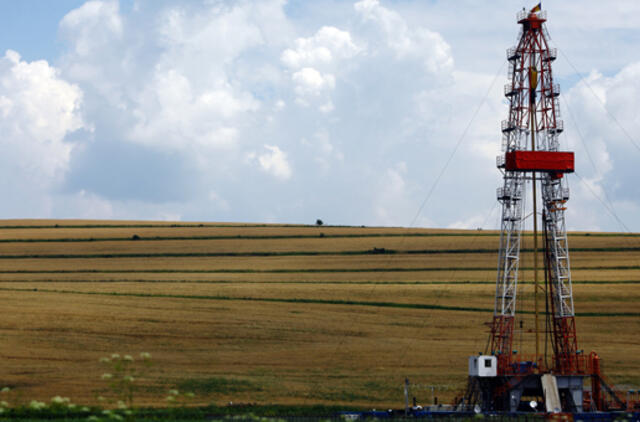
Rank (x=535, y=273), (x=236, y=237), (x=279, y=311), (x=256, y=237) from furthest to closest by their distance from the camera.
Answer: (x=256, y=237) < (x=236, y=237) < (x=279, y=311) < (x=535, y=273)

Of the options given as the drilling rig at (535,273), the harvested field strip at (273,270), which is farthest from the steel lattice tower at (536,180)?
the harvested field strip at (273,270)

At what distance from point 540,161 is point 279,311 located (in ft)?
100

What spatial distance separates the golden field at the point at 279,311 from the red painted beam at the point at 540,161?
13551 mm

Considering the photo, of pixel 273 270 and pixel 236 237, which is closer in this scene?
pixel 273 270

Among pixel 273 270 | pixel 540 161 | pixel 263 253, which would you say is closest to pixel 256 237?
pixel 263 253

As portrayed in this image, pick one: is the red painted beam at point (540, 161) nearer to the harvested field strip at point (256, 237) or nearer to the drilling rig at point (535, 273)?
the drilling rig at point (535, 273)

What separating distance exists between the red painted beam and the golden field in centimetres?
1355

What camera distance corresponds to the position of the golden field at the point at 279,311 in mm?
54188

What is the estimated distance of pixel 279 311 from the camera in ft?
249

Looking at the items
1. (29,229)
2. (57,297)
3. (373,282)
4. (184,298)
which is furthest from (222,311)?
(29,229)

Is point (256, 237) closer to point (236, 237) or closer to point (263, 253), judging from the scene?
point (236, 237)

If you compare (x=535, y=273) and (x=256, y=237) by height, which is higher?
(x=256, y=237)

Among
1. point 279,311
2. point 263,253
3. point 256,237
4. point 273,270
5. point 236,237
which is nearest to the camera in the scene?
point 279,311

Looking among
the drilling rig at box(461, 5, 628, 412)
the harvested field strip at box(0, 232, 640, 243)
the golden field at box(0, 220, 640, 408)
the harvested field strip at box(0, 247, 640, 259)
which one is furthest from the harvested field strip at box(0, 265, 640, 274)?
the drilling rig at box(461, 5, 628, 412)
